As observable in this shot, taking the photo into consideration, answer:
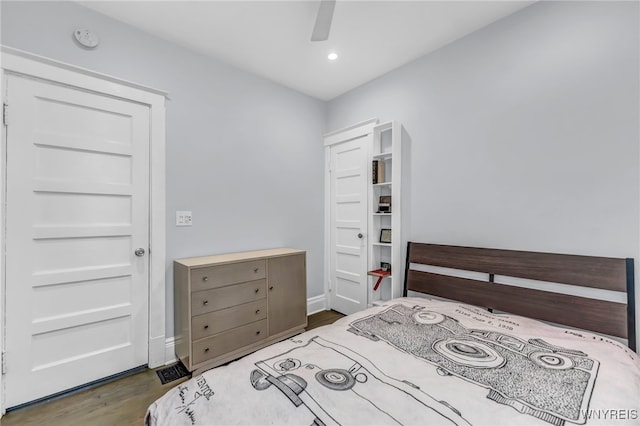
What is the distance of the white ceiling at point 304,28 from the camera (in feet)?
6.40

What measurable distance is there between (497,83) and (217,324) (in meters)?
2.88

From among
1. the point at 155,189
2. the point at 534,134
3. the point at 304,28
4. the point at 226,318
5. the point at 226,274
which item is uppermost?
the point at 304,28

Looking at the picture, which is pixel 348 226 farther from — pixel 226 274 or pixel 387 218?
pixel 226 274

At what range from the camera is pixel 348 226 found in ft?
10.6

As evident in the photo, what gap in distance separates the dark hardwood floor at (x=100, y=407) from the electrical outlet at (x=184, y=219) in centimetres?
120

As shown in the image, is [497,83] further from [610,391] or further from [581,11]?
[610,391]

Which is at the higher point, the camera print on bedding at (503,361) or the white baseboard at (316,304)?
the camera print on bedding at (503,361)

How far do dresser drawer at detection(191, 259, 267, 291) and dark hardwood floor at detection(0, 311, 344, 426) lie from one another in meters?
0.72

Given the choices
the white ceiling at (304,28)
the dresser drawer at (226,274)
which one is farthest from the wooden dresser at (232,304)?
the white ceiling at (304,28)

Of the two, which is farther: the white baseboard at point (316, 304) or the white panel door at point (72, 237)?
the white baseboard at point (316, 304)

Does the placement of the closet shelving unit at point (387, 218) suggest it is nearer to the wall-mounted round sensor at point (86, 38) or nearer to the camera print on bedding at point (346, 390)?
the camera print on bedding at point (346, 390)

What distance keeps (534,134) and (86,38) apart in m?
3.21

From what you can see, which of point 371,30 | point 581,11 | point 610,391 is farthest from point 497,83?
point 610,391

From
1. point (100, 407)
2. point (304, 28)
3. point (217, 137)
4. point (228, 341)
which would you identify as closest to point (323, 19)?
point (304, 28)
